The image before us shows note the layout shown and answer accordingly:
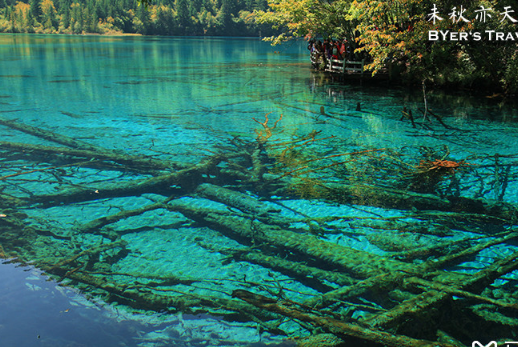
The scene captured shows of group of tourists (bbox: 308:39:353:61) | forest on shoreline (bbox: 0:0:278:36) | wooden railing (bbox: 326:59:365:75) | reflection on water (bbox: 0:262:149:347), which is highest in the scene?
forest on shoreline (bbox: 0:0:278:36)

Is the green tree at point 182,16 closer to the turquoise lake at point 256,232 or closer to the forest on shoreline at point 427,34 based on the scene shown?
the forest on shoreline at point 427,34

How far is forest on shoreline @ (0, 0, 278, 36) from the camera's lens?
120500 millimetres

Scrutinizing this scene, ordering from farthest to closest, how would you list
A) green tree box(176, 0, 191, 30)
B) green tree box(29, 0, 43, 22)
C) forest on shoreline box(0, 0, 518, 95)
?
green tree box(176, 0, 191, 30) < green tree box(29, 0, 43, 22) < forest on shoreline box(0, 0, 518, 95)

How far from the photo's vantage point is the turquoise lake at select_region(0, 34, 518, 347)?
4363 mm

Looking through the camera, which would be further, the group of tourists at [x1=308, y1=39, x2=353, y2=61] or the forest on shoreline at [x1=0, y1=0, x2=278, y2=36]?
the forest on shoreline at [x1=0, y1=0, x2=278, y2=36]

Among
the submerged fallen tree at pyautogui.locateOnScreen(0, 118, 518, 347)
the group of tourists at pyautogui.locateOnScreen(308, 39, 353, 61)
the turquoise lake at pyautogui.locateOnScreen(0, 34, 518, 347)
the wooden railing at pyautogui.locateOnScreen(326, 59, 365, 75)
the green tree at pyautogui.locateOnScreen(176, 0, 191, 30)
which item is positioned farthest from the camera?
the green tree at pyautogui.locateOnScreen(176, 0, 191, 30)

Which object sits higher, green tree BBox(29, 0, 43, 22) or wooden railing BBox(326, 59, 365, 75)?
green tree BBox(29, 0, 43, 22)

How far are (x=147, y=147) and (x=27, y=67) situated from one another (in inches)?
910

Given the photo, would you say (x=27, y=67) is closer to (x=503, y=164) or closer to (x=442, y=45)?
(x=442, y=45)

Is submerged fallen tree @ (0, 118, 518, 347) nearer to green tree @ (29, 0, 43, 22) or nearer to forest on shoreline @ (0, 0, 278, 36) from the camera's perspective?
forest on shoreline @ (0, 0, 278, 36)

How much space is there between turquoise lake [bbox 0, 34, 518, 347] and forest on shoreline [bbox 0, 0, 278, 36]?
11510 cm

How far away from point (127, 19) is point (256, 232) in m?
134

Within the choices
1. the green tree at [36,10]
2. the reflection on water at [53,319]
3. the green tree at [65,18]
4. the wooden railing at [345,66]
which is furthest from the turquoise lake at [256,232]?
the green tree at [36,10]

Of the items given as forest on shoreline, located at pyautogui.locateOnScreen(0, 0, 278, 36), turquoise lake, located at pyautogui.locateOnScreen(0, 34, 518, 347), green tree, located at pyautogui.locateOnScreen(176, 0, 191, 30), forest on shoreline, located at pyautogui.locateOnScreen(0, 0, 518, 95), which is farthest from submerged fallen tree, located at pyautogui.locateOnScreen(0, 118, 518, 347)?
green tree, located at pyautogui.locateOnScreen(176, 0, 191, 30)
